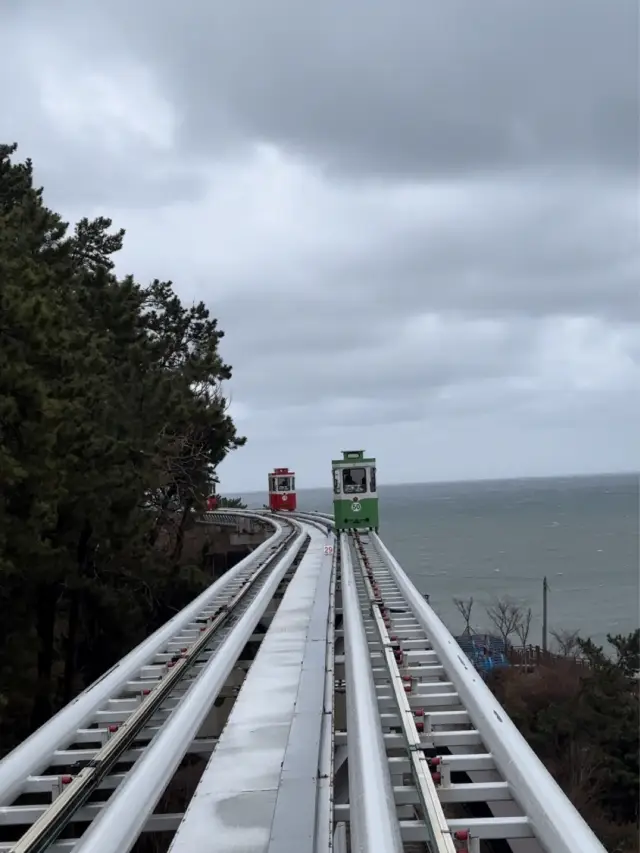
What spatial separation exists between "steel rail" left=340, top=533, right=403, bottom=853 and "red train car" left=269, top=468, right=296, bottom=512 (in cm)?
3685

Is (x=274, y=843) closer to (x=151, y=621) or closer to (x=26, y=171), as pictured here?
(x=151, y=621)

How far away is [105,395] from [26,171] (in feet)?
39.4

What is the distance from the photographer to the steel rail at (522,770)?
471 cm

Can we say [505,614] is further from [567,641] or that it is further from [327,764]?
[327,764]

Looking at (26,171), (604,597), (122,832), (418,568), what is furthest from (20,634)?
(418,568)

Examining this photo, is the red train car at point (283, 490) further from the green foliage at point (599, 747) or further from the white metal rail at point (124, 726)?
the white metal rail at point (124, 726)

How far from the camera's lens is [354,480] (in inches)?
1099

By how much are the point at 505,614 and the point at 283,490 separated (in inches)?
1162

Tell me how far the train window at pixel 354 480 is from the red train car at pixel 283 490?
1875 centimetres

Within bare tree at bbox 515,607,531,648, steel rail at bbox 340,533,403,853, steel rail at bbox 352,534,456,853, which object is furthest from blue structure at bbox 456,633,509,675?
steel rail at bbox 340,533,403,853

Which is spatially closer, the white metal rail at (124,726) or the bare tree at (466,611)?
the white metal rail at (124,726)

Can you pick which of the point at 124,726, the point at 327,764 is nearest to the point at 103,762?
the point at 124,726

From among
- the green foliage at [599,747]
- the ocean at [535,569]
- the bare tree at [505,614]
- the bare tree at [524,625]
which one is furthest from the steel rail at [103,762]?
the ocean at [535,569]

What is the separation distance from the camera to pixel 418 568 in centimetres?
10138
